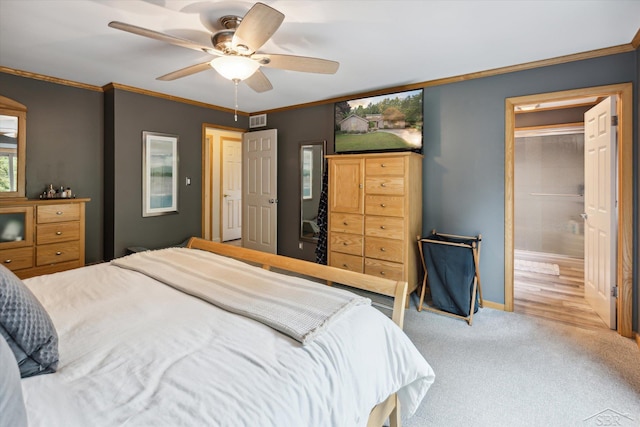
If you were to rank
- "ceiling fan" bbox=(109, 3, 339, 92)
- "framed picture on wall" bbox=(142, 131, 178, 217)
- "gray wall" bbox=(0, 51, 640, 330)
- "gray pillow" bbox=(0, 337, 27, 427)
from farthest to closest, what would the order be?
"framed picture on wall" bbox=(142, 131, 178, 217), "gray wall" bbox=(0, 51, 640, 330), "ceiling fan" bbox=(109, 3, 339, 92), "gray pillow" bbox=(0, 337, 27, 427)

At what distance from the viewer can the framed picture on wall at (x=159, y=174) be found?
4164 mm

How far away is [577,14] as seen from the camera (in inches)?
87.0

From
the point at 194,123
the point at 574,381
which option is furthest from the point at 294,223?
the point at 574,381

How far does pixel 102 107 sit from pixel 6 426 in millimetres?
4344

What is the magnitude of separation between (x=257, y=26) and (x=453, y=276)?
2620 mm

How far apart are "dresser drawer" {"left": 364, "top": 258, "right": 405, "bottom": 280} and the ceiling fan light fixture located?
2.21m

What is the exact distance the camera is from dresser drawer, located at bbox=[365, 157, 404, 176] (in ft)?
10.8

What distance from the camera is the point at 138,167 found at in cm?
409

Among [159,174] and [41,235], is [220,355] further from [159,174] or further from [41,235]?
[159,174]

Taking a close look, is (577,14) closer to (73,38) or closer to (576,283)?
(576,283)

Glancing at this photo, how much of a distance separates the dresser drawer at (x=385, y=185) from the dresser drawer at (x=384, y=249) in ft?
1.63

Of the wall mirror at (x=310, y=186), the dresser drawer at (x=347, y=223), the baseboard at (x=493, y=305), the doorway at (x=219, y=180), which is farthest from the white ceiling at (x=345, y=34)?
the doorway at (x=219, y=180)

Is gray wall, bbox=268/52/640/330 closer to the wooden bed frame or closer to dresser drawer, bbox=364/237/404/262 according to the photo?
dresser drawer, bbox=364/237/404/262

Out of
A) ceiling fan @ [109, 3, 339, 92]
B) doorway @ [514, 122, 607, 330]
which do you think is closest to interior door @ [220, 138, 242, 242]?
ceiling fan @ [109, 3, 339, 92]
